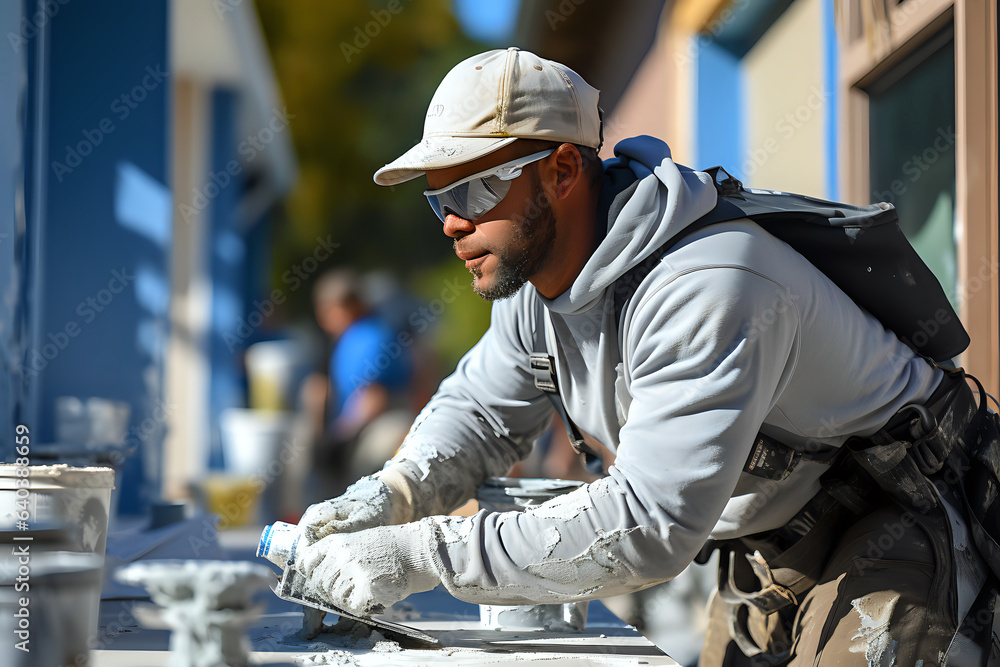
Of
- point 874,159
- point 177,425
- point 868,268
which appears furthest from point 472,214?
point 177,425

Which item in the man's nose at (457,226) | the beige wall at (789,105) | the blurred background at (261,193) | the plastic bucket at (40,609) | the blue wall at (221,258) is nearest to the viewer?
the plastic bucket at (40,609)

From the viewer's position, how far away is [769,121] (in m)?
4.59

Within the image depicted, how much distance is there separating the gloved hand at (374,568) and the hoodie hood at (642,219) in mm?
432

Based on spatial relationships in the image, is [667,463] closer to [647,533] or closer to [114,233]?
[647,533]

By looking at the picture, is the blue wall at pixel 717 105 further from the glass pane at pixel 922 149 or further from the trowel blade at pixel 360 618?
the trowel blade at pixel 360 618

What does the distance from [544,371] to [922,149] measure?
2.40 m

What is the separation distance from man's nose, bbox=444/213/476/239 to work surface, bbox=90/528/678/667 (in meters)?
0.62

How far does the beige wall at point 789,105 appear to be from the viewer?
156 inches

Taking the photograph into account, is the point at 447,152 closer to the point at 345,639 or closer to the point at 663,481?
the point at 663,481

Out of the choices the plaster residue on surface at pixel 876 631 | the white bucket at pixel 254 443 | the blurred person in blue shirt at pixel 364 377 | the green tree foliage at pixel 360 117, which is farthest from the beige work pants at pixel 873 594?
the green tree foliage at pixel 360 117

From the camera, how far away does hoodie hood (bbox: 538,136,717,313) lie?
47.8 inches

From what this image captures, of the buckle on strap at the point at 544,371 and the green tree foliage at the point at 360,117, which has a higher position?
the green tree foliage at the point at 360,117

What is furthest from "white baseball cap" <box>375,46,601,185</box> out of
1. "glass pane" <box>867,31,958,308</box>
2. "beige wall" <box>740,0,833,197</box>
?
"beige wall" <box>740,0,833,197</box>

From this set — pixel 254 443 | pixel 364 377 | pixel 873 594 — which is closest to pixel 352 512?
pixel 873 594
